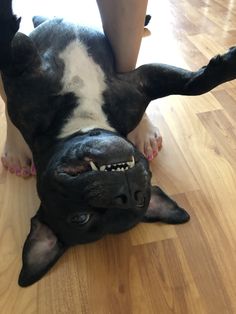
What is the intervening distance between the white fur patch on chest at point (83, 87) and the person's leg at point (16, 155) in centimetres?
35

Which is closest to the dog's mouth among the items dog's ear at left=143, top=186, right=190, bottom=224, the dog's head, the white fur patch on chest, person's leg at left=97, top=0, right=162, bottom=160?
the dog's head

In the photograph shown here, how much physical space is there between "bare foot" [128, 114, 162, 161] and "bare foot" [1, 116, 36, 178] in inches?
15.2

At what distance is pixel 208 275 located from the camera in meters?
1.06

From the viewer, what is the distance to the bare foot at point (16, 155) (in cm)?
142

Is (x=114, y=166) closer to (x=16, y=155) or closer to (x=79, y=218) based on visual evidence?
(x=79, y=218)

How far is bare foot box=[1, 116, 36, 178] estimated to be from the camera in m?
1.42

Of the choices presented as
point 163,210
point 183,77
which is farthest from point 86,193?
point 183,77

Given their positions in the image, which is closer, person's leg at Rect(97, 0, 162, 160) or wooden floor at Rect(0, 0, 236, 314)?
wooden floor at Rect(0, 0, 236, 314)

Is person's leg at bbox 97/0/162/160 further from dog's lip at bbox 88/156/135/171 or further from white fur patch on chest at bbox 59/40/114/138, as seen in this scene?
dog's lip at bbox 88/156/135/171

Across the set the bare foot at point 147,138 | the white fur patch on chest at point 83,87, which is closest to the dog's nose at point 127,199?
the white fur patch on chest at point 83,87

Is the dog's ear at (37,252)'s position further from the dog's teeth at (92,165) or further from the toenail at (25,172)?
the toenail at (25,172)

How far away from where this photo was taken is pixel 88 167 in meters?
0.88

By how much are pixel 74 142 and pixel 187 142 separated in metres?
0.65

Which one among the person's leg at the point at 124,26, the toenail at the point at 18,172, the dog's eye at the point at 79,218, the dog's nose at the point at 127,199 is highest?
the person's leg at the point at 124,26
